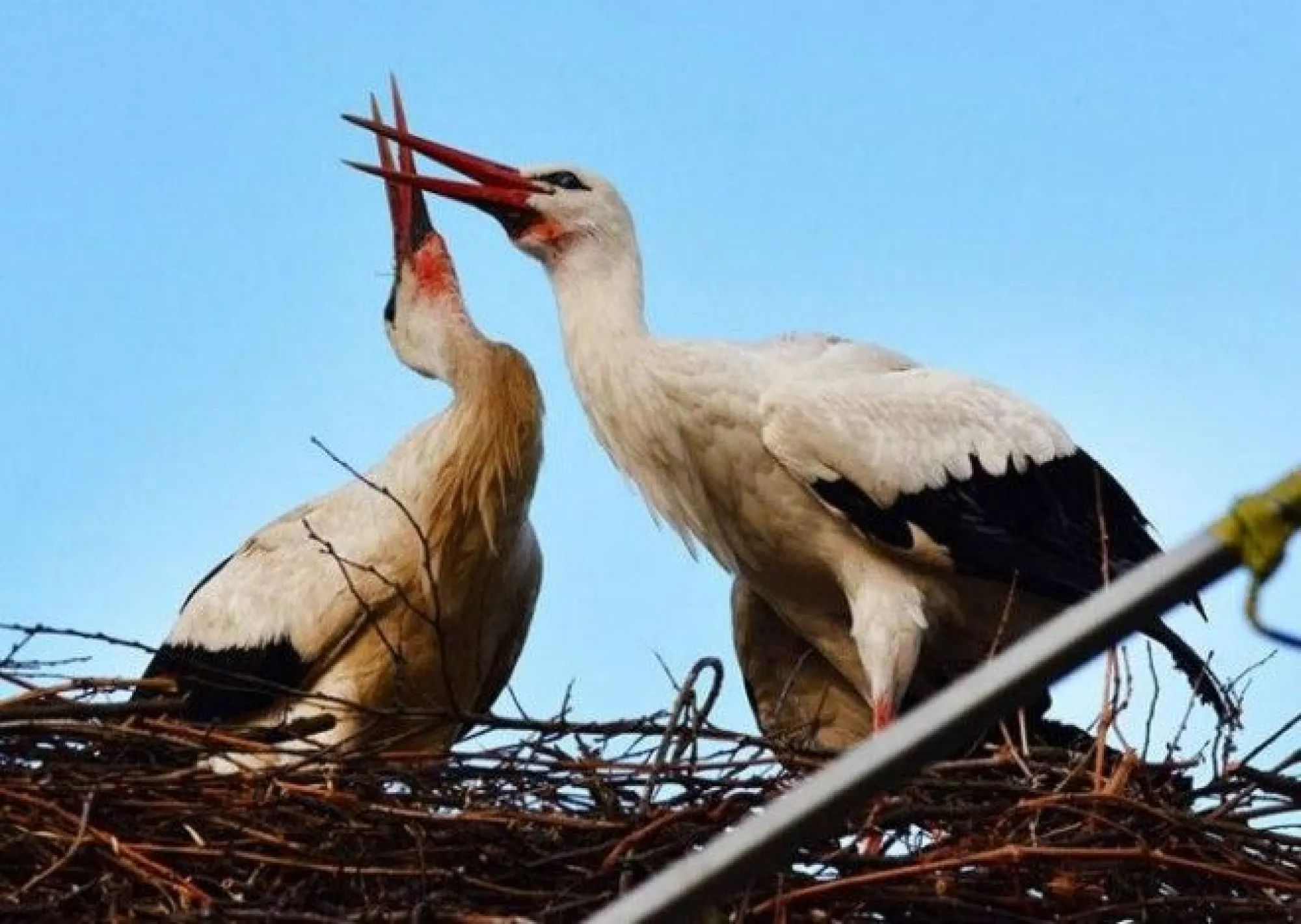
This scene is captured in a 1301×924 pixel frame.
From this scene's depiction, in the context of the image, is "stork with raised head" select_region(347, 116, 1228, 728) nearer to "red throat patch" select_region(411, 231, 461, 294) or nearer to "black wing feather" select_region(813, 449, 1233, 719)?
"black wing feather" select_region(813, 449, 1233, 719)

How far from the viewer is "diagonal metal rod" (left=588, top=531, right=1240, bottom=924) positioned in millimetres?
1021

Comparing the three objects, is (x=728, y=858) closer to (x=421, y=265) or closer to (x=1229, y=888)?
(x=1229, y=888)

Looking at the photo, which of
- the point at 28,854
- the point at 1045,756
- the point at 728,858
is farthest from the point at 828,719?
the point at 728,858

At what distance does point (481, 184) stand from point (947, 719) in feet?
15.1

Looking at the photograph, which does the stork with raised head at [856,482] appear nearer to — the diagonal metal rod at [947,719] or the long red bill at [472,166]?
the long red bill at [472,166]

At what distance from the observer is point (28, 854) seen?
3824 mm

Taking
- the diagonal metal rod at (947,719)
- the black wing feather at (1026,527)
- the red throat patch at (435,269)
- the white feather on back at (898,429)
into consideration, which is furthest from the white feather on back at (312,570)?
the diagonal metal rod at (947,719)

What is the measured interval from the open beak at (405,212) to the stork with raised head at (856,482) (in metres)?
0.94

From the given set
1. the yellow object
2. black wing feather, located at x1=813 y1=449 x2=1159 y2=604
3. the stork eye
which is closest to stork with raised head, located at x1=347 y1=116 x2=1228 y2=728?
black wing feather, located at x1=813 y1=449 x2=1159 y2=604

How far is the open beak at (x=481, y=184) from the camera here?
5.47 metres

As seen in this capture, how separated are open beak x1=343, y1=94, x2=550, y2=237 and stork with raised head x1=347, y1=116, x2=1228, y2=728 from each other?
19cm

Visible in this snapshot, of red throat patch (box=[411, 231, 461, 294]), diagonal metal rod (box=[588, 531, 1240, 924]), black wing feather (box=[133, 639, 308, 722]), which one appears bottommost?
diagonal metal rod (box=[588, 531, 1240, 924])

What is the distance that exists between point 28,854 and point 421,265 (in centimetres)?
265

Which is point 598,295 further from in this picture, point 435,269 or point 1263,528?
point 1263,528
